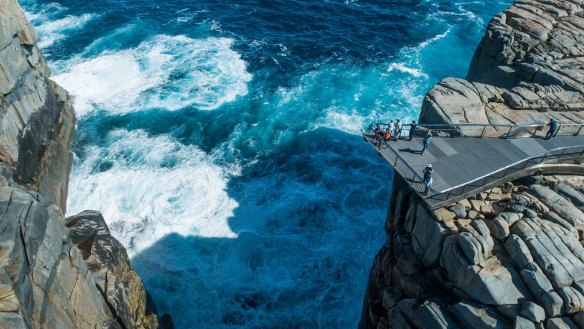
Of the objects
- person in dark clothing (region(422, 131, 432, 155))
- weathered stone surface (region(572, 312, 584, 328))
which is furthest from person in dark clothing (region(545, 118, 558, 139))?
weathered stone surface (region(572, 312, 584, 328))

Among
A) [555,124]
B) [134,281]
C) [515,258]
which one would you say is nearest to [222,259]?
[134,281]

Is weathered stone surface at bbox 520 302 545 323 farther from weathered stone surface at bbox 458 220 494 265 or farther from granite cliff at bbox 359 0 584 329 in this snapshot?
weathered stone surface at bbox 458 220 494 265

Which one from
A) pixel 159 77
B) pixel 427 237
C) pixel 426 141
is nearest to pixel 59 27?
pixel 159 77

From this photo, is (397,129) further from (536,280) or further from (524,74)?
(524,74)

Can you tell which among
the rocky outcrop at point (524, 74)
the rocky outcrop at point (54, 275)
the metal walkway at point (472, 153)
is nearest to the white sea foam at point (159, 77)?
the rocky outcrop at point (54, 275)

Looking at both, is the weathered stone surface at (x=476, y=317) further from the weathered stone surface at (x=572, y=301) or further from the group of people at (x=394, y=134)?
the group of people at (x=394, y=134)

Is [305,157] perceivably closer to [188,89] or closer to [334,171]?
[334,171]
